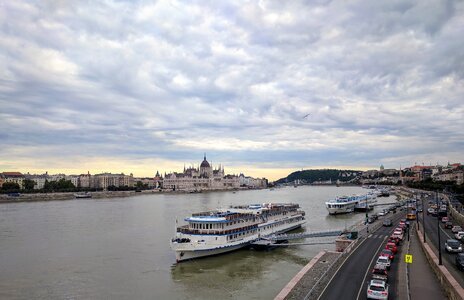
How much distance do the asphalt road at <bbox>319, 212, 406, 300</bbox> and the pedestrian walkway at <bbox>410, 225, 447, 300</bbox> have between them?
992mm

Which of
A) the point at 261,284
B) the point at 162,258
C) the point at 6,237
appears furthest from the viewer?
the point at 6,237

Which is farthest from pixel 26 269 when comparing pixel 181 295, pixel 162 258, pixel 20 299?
pixel 181 295

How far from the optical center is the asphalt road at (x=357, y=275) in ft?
65.9

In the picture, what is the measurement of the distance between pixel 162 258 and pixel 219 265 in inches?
235

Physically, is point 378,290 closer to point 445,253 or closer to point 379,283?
point 379,283

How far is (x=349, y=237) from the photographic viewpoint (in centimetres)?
3688

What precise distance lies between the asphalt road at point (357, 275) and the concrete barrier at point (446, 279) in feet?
7.30

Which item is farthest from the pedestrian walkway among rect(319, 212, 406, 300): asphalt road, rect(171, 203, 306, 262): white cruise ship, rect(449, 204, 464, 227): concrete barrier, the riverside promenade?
rect(449, 204, 464, 227): concrete barrier

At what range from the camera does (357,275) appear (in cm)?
2358

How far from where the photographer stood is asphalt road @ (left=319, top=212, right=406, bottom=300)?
20078 millimetres

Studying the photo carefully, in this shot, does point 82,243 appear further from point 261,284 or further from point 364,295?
point 364,295

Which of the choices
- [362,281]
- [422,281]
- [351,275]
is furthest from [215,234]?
[422,281]

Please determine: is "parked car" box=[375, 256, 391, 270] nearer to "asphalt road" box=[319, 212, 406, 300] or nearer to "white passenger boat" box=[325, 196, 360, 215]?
"asphalt road" box=[319, 212, 406, 300]

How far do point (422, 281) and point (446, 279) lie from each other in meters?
2.34
